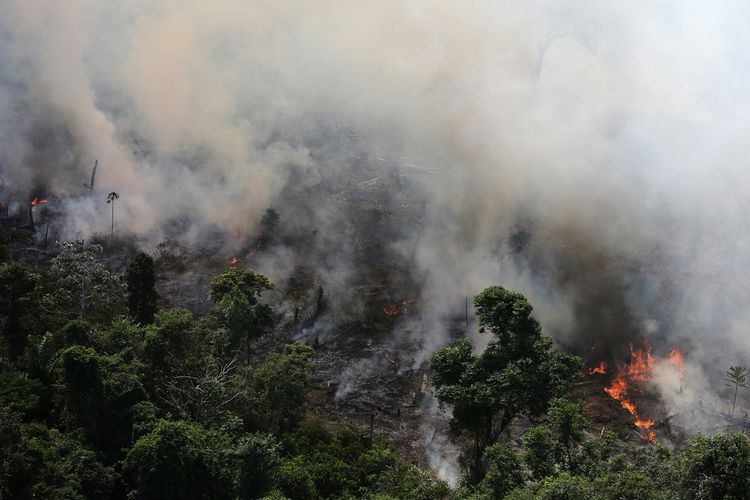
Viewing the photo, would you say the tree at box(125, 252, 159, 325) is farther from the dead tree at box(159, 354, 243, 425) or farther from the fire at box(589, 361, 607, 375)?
the fire at box(589, 361, 607, 375)

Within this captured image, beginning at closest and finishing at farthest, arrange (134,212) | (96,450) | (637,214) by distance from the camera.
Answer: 1. (96,450)
2. (637,214)
3. (134,212)

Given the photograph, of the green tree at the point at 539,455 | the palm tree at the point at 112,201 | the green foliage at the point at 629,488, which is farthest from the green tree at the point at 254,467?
the palm tree at the point at 112,201

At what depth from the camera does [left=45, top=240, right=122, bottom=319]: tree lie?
64.5 meters

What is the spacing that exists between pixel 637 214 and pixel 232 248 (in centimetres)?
4587

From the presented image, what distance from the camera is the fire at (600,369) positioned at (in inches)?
2435

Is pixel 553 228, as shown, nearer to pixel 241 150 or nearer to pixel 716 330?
pixel 716 330

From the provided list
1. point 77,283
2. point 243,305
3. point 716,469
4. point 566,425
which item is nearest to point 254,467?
point 566,425

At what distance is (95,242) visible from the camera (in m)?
79.9

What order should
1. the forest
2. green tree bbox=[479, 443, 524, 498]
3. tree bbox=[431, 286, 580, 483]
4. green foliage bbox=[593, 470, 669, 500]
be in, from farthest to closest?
tree bbox=[431, 286, 580, 483], green tree bbox=[479, 443, 524, 498], the forest, green foliage bbox=[593, 470, 669, 500]

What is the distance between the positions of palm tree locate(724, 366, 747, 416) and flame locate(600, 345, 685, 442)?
364 centimetres

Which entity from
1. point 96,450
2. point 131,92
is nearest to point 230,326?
point 96,450

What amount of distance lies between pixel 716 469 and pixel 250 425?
31925mm

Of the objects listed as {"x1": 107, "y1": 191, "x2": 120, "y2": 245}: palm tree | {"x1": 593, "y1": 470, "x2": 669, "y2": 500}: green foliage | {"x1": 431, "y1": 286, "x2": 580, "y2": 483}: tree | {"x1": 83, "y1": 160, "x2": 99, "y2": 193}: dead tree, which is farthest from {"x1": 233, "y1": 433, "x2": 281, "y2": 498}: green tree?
{"x1": 83, "y1": 160, "x2": 99, "y2": 193}: dead tree

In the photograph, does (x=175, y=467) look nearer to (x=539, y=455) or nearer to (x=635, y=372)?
(x=539, y=455)
